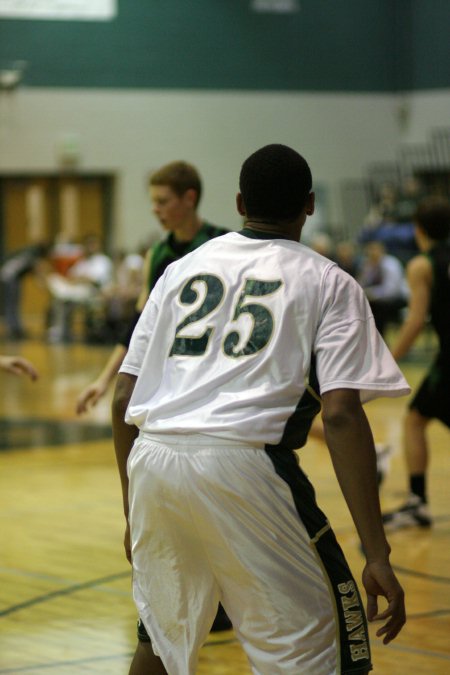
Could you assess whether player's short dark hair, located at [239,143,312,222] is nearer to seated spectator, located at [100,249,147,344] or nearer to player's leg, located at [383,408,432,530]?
player's leg, located at [383,408,432,530]

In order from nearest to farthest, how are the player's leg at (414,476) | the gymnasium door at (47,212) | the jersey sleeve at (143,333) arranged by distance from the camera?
the jersey sleeve at (143,333) → the player's leg at (414,476) → the gymnasium door at (47,212)

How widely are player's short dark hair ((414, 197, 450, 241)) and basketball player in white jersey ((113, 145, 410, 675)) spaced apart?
11.1ft

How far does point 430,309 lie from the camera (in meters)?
6.02

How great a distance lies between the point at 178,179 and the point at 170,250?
28 centimetres

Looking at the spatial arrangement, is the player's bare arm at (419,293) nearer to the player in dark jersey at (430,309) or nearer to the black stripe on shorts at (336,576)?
the player in dark jersey at (430,309)

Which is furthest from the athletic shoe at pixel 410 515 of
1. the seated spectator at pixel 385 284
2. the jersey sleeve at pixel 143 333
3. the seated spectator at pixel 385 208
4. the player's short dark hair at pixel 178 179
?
the seated spectator at pixel 385 208

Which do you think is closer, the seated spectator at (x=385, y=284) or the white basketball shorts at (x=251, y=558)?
the white basketball shorts at (x=251, y=558)

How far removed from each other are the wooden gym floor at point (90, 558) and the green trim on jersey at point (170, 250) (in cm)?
131

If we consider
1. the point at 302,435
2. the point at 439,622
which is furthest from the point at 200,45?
the point at 302,435

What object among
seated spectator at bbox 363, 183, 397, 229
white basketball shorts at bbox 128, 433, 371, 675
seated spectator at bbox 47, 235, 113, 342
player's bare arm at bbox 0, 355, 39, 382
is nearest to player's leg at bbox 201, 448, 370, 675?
white basketball shorts at bbox 128, 433, 371, 675

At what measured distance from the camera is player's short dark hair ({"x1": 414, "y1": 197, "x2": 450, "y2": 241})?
19.8 feet

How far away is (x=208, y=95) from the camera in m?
23.9

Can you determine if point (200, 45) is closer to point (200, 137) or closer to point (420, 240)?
point (200, 137)

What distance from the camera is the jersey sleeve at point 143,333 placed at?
2.82 m
